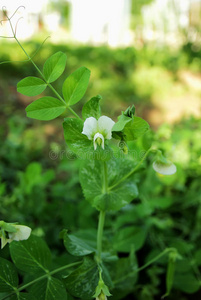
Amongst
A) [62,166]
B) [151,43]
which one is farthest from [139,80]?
[62,166]

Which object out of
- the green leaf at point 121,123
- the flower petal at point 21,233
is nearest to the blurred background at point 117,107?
the green leaf at point 121,123

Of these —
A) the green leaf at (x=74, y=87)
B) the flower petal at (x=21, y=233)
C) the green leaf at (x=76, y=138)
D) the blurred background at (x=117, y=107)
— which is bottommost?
the blurred background at (x=117, y=107)

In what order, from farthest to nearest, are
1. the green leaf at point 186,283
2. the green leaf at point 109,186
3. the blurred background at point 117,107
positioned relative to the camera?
the blurred background at point 117,107 < the green leaf at point 186,283 < the green leaf at point 109,186

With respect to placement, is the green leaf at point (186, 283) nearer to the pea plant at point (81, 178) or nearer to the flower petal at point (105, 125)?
the pea plant at point (81, 178)

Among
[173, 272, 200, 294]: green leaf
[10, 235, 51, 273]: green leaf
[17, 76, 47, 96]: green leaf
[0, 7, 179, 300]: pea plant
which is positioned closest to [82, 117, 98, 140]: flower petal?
[0, 7, 179, 300]: pea plant

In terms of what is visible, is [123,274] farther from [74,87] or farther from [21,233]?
[74,87]

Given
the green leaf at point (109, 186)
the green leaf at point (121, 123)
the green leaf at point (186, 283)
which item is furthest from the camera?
the green leaf at point (186, 283)

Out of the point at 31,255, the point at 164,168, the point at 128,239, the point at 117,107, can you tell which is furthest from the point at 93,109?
the point at 117,107
